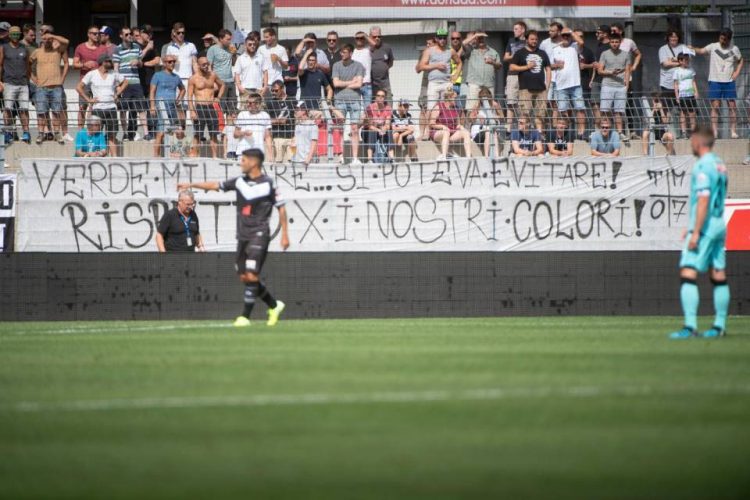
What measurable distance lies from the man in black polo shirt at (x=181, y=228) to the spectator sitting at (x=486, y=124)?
5200 millimetres

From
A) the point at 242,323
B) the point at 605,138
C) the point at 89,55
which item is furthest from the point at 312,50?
the point at 242,323

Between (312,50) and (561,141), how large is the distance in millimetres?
5003

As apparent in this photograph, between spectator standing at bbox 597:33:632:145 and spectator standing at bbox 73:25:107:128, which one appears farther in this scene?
spectator standing at bbox 73:25:107:128

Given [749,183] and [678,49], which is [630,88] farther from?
[749,183]

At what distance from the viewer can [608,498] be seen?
5.73 metres

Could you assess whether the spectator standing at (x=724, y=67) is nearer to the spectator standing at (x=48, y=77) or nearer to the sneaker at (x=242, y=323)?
the spectator standing at (x=48, y=77)

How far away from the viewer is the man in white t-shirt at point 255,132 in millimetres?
20953

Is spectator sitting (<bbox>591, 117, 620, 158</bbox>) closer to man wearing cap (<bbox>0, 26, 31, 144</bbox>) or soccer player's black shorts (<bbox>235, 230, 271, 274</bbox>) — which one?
soccer player's black shorts (<bbox>235, 230, 271, 274</bbox>)

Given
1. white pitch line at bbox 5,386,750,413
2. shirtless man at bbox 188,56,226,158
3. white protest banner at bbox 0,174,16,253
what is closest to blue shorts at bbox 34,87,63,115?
shirtless man at bbox 188,56,226,158

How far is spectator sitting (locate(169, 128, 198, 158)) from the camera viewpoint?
21.1 metres

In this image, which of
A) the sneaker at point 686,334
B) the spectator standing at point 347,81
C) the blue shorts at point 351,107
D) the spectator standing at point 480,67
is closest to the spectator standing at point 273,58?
the spectator standing at point 347,81

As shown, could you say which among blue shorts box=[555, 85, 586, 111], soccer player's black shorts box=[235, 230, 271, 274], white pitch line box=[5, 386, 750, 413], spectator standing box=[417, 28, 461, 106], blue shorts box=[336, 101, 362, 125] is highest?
spectator standing box=[417, 28, 461, 106]

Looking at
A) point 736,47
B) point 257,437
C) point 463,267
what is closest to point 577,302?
point 463,267

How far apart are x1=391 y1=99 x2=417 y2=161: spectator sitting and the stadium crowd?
0.08 ft
